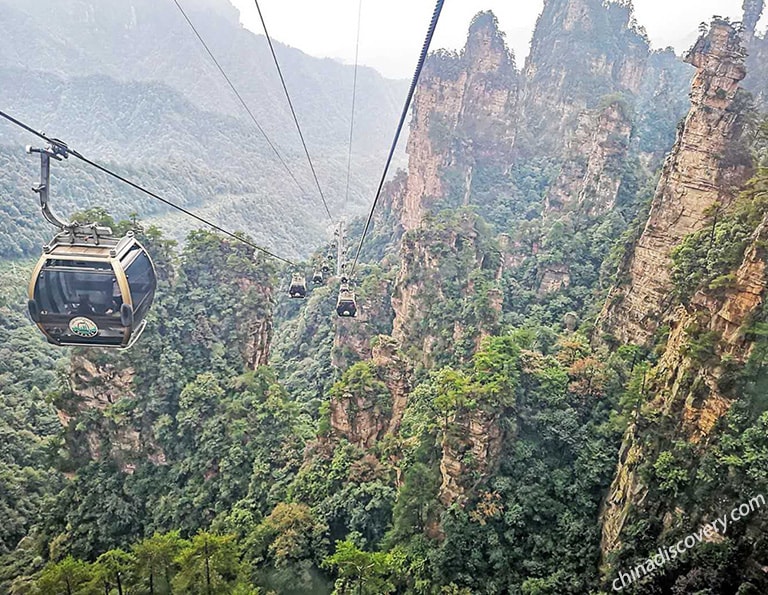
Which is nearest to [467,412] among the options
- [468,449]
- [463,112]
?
[468,449]

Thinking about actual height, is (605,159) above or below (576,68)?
below

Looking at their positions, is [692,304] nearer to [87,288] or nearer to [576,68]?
[87,288]

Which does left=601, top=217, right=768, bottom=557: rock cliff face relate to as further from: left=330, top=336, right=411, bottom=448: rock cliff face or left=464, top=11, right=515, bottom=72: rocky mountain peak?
left=464, top=11, right=515, bottom=72: rocky mountain peak

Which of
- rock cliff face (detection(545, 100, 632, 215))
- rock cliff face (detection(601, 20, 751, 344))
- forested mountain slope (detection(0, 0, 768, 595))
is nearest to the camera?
forested mountain slope (detection(0, 0, 768, 595))

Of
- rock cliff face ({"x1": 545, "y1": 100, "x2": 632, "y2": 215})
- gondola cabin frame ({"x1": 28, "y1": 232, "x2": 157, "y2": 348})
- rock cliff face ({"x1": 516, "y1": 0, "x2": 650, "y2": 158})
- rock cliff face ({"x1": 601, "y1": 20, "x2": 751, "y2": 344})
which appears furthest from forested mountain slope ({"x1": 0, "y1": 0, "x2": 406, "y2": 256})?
rock cliff face ({"x1": 601, "y1": 20, "x2": 751, "y2": 344})

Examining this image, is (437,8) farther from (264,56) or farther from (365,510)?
(264,56)

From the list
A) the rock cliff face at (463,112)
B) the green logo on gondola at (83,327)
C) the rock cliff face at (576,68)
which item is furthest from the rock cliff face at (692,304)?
the rock cliff face at (463,112)

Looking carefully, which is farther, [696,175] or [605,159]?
[605,159]
